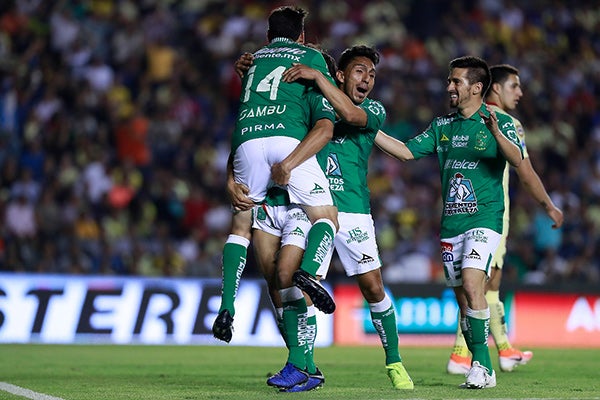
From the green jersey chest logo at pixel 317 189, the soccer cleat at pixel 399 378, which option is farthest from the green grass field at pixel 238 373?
the green jersey chest logo at pixel 317 189

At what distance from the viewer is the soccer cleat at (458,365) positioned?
34.1ft

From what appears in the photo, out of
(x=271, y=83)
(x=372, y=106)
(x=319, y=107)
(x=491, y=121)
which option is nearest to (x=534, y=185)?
(x=491, y=121)

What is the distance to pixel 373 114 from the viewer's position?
877 centimetres

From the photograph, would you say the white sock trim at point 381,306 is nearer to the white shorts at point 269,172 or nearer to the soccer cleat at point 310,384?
the soccer cleat at point 310,384

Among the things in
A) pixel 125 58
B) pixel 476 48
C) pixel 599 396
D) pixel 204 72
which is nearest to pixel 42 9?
pixel 125 58

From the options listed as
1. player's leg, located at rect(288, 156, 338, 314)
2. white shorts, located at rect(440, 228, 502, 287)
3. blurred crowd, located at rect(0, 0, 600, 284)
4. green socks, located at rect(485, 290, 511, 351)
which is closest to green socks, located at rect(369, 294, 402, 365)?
white shorts, located at rect(440, 228, 502, 287)

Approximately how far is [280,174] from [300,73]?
710 millimetres

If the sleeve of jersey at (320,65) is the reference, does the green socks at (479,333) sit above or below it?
below

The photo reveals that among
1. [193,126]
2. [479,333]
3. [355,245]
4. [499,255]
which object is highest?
[193,126]

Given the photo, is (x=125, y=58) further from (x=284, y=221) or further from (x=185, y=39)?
(x=284, y=221)

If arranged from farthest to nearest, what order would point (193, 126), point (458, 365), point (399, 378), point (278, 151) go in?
point (193, 126) < point (458, 365) < point (399, 378) < point (278, 151)

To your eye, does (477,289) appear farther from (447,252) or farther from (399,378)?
(399,378)

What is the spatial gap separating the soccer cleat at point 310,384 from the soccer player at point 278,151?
676mm

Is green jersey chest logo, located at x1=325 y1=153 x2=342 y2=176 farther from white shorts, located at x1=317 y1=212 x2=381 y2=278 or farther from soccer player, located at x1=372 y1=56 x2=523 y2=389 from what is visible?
soccer player, located at x1=372 y1=56 x2=523 y2=389
